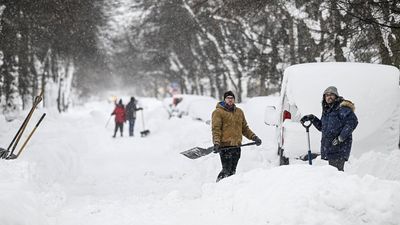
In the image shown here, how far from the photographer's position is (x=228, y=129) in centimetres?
729

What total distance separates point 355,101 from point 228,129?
7.71 ft

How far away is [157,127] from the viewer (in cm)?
2269

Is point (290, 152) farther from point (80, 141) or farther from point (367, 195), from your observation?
point (80, 141)

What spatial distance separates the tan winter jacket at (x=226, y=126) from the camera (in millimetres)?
7184

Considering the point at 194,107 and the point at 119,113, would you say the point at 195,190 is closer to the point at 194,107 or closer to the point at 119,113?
the point at 119,113

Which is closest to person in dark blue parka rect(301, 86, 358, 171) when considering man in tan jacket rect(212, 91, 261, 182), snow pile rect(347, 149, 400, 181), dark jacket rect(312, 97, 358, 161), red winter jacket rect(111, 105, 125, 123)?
dark jacket rect(312, 97, 358, 161)

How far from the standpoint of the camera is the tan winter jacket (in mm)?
7184

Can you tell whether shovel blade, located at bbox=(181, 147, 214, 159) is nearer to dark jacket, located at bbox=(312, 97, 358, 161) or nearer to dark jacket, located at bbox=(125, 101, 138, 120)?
dark jacket, located at bbox=(312, 97, 358, 161)

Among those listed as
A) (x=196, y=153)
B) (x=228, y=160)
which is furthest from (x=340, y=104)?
(x=196, y=153)

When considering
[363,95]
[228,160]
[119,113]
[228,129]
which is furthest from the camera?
[119,113]

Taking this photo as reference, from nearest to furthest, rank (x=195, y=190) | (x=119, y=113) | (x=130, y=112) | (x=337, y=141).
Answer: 1. (x=337, y=141)
2. (x=195, y=190)
3. (x=119, y=113)
4. (x=130, y=112)

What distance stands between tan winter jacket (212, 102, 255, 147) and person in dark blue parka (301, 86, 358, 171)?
1369 mm

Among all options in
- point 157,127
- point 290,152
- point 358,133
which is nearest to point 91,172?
point 290,152

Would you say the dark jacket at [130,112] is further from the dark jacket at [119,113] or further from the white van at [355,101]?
the white van at [355,101]
